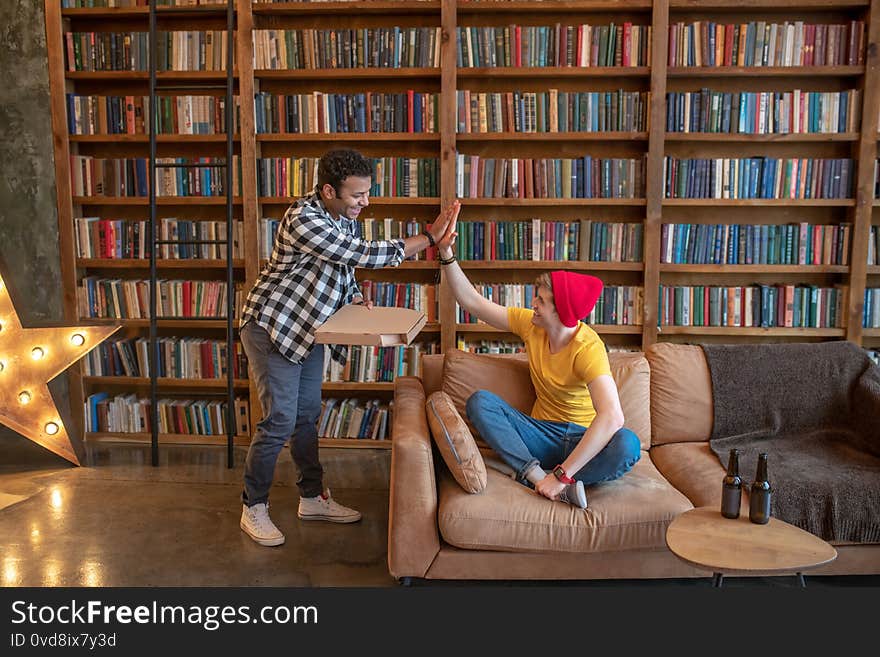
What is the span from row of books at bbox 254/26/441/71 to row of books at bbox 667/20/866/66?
48.7 inches

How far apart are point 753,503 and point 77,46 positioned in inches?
157

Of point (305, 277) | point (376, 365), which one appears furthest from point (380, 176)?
point (305, 277)

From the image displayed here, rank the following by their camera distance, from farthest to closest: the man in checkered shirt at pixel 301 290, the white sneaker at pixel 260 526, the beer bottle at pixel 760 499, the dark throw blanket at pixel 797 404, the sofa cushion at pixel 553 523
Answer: the white sneaker at pixel 260 526
the dark throw blanket at pixel 797 404
the man in checkered shirt at pixel 301 290
the sofa cushion at pixel 553 523
the beer bottle at pixel 760 499

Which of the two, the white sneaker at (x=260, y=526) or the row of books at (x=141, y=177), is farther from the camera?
the row of books at (x=141, y=177)

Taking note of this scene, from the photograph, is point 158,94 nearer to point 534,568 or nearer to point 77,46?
point 77,46

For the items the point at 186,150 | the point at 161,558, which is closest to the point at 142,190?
the point at 186,150

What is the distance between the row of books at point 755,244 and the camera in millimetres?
4539

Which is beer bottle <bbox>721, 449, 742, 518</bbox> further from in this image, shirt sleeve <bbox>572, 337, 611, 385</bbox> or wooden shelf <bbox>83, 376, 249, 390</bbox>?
wooden shelf <bbox>83, 376, 249, 390</bbox>

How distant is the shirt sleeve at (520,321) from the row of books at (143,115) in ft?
6.68

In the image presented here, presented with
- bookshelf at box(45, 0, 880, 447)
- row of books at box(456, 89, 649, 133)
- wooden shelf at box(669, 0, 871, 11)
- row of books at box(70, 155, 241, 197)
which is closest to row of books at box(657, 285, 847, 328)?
bookshelf at box(45, 0, 880, 447)

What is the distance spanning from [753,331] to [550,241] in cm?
115

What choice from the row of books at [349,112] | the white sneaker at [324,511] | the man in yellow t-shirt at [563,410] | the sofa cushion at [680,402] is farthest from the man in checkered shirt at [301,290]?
the row of books at [349,112]

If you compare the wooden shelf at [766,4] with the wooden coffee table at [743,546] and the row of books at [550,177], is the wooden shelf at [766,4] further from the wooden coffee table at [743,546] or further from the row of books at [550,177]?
the wooden coffee table at [743,546]

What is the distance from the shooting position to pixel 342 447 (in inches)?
188
